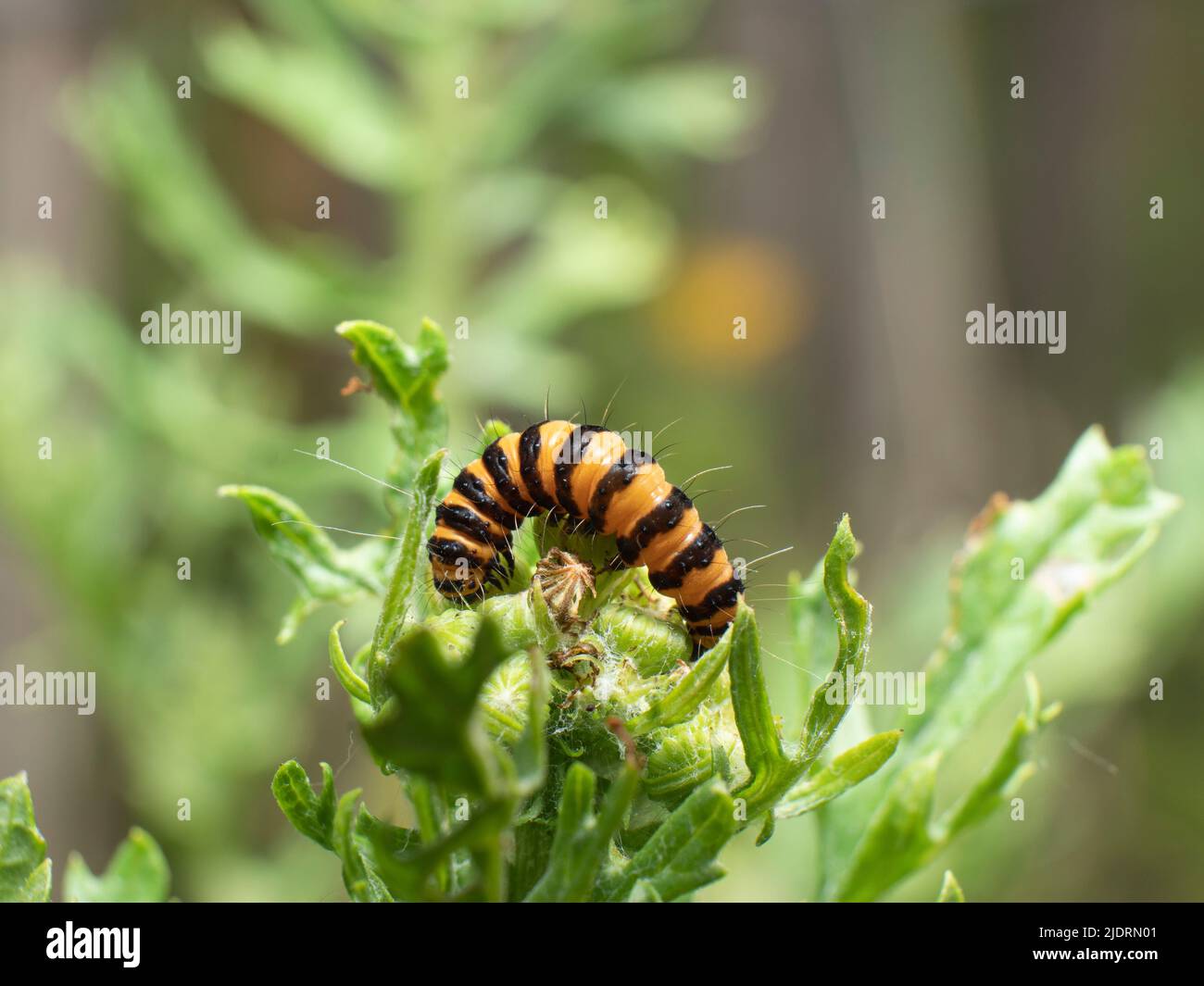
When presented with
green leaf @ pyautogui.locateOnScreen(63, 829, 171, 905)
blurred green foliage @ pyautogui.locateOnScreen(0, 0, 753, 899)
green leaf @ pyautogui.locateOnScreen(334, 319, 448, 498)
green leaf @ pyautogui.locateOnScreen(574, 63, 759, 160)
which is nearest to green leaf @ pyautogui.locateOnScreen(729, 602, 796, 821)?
green leaf @ pyautogui.locateOnScreen(334, 319, 448, 498)

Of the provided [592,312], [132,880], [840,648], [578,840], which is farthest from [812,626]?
[592,312]

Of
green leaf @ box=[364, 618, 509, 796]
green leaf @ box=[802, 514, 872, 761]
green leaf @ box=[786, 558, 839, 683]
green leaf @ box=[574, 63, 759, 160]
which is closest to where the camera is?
green leaf @ box=[364, 618, 509, 796]

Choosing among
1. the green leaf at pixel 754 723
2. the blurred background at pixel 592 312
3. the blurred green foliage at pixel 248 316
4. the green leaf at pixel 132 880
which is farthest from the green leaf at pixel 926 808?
the blurred green foliage at pixel 248 316

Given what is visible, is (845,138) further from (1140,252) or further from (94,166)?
(94,166)

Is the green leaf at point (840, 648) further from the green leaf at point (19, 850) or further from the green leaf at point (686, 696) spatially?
the green leaf at point (19, 850)

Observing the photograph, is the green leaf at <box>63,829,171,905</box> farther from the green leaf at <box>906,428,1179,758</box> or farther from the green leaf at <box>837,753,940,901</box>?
the green leaf at <box>906,428,1179,758</box>

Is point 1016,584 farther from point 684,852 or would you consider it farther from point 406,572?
point 406,572

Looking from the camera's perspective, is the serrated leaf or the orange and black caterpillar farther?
the orange and black caterpillar
